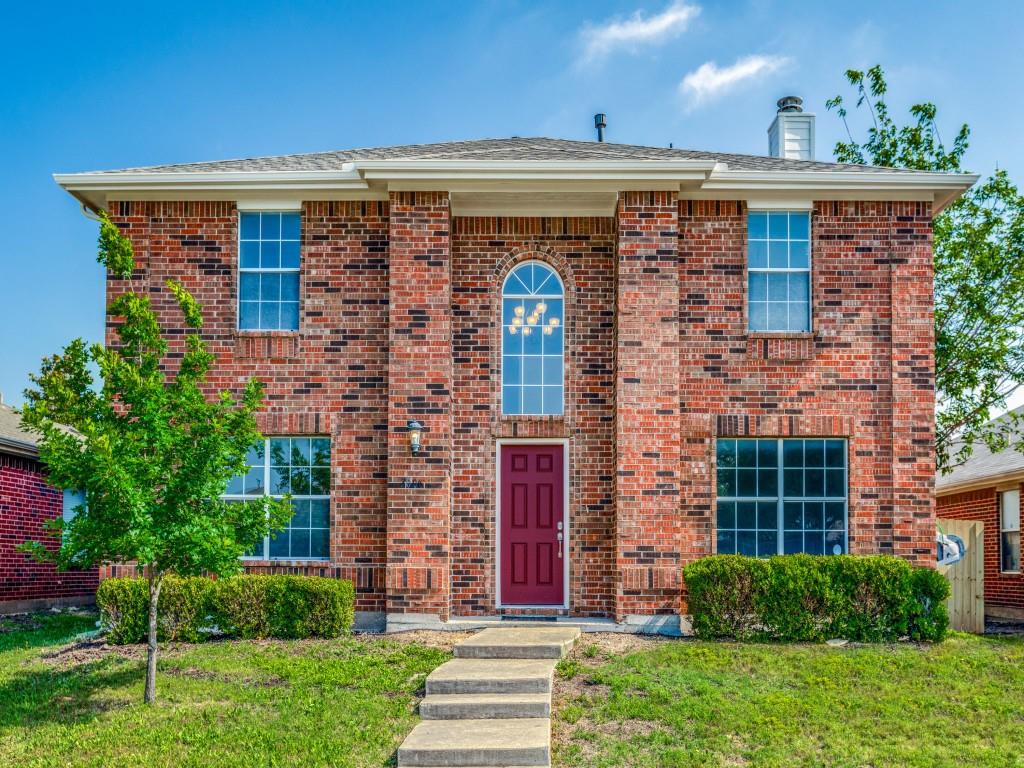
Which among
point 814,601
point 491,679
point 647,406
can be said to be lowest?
point 491,679

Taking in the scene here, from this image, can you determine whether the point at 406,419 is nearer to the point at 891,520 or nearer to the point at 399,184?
the point at 399,184

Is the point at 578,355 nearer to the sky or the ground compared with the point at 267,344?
nearer to the ground

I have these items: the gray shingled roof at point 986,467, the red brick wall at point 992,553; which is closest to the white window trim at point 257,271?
the gray shingled roof at point 986,467

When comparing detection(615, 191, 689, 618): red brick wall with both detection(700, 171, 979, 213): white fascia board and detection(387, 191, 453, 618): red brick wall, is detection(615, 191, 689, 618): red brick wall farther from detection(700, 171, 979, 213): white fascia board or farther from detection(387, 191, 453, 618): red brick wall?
detection(387, 191, 453, 618): red brick wall

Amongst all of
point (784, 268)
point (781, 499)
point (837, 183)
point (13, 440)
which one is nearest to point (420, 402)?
point (781, 499)

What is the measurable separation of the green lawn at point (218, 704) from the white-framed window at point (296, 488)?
172cm

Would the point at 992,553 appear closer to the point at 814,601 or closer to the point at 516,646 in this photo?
the point at 814,601

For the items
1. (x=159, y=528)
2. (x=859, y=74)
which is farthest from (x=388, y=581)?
(x=859, y=74)

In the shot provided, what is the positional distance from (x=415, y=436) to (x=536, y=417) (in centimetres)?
172

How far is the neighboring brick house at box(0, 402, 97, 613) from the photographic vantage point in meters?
15.9

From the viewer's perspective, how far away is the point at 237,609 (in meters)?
11.5

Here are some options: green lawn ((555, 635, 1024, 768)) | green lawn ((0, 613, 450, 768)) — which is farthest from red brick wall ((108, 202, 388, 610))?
green lawn ((555, 635, 1024, 768))

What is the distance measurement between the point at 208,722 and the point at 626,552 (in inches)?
212

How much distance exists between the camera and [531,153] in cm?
1321
